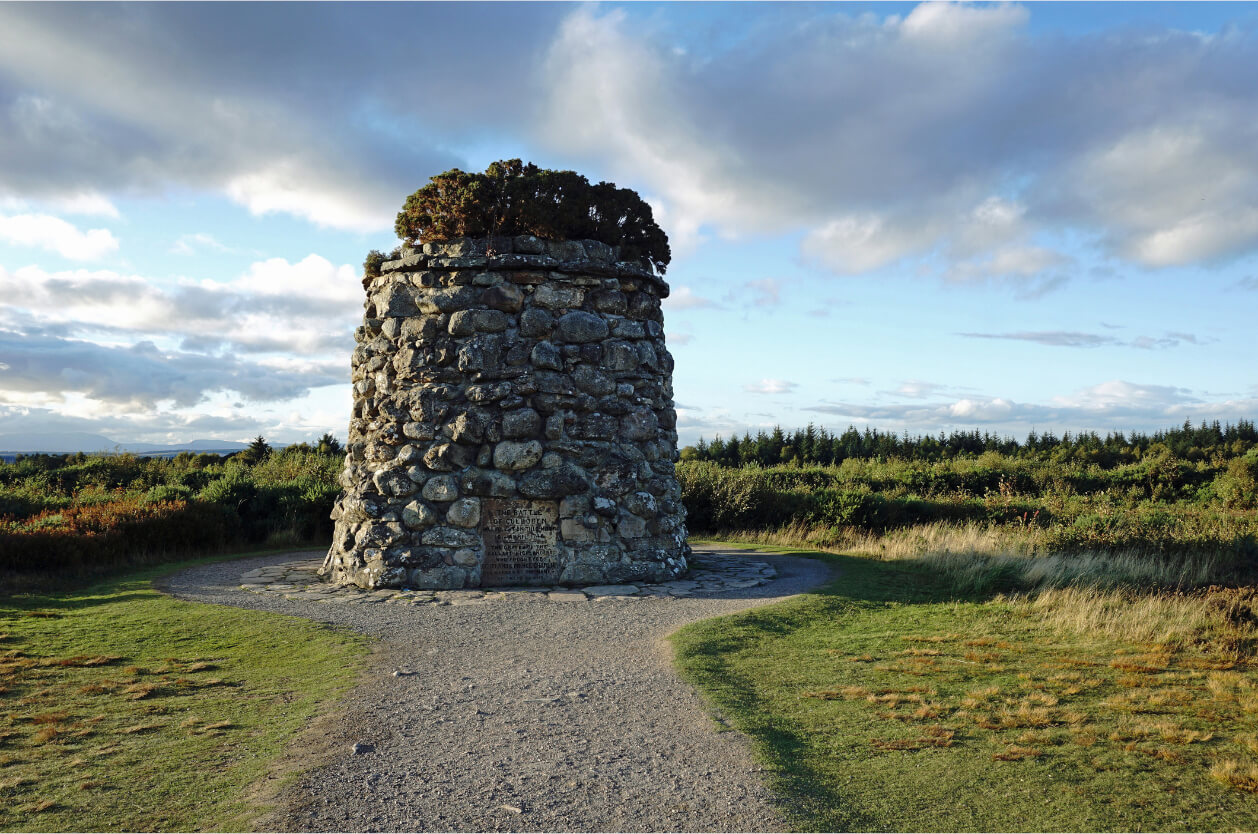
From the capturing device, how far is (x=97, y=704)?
5828mm

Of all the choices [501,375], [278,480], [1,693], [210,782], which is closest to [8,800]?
[210,782]

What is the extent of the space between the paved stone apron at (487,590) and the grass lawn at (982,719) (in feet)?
5.77

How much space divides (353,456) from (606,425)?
3.70 meters

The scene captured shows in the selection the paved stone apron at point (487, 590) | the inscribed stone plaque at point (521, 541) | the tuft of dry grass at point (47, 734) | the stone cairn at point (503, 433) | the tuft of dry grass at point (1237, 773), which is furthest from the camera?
the inscribed stone plaque at point (521, 541)

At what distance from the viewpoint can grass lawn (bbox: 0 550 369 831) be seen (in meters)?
4.20

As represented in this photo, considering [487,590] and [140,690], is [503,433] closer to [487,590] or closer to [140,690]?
[487,590]

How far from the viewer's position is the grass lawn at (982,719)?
4.22 m

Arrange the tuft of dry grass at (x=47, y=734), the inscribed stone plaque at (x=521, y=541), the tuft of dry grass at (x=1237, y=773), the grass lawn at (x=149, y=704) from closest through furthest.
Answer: the grass lawn at (x=149, y=704)
the tuft of dry grass at (x=1237, y=773)
the tuft of dry grass at (x=47, y=734)
the inscribed stone plaque at (x=521, y=541)

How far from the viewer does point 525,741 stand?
16.7 feet

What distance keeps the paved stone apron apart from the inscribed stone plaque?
24cm

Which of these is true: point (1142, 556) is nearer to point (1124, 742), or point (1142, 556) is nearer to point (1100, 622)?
point (1100, 622)

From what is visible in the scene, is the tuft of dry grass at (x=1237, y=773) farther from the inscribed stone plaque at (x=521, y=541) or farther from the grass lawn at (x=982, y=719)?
the inscribed stone plaque at (x=521, y=541)

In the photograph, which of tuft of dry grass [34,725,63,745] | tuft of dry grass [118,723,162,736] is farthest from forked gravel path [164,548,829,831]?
tuft of dry grass [34,725,63,745]

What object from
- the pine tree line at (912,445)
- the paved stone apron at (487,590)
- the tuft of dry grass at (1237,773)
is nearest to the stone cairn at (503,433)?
the paved stone apron at (487,590)
